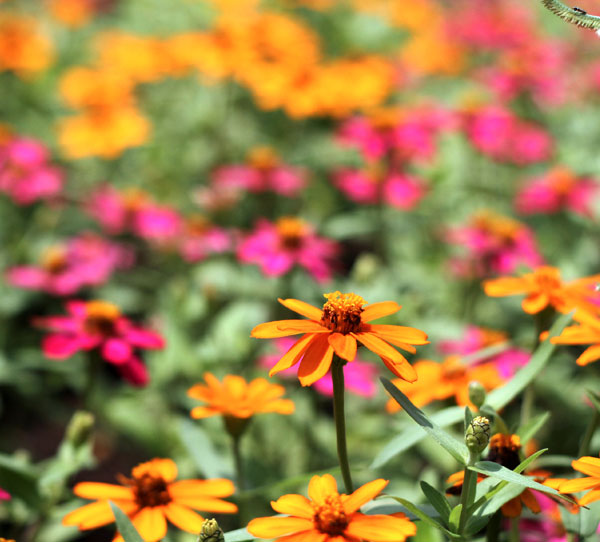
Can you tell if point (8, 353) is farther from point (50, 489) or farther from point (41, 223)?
point (50, 489)

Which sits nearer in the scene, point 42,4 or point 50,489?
point 50,489

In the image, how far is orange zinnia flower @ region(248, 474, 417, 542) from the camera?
2.41 ft

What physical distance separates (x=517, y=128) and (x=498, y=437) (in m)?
1.95

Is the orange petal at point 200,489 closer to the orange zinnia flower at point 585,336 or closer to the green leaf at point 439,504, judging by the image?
the green leaf at point 439,504

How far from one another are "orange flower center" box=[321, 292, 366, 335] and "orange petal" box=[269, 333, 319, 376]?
30 millimetres

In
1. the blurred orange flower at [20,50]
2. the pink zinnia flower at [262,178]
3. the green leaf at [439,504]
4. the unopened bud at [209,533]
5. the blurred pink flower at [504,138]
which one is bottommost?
the unopened bud at [209,533]

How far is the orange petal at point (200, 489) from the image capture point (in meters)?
0.93

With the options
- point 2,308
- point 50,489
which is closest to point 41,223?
point 2,308

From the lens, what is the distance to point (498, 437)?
35.8 inches

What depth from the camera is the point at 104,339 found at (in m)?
1.31

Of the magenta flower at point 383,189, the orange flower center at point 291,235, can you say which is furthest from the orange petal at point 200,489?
the magenta flower at point 383,189

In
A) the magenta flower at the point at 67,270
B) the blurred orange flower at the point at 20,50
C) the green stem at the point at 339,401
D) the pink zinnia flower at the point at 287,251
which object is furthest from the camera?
the blurred orange flower at the point at 20,50

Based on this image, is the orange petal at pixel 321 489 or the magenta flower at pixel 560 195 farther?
the magenta flower at pixel 560 195

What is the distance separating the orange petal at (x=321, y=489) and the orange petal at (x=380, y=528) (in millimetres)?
40
